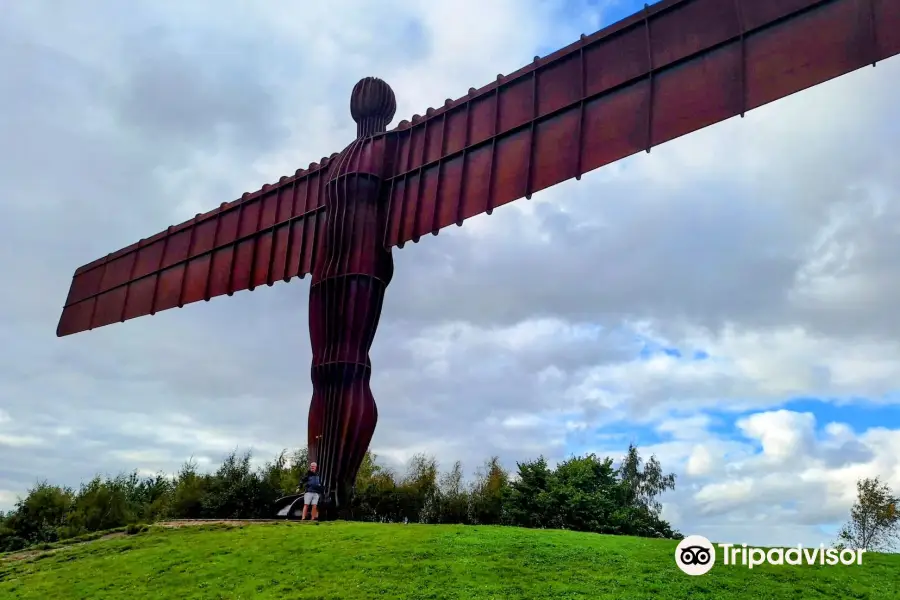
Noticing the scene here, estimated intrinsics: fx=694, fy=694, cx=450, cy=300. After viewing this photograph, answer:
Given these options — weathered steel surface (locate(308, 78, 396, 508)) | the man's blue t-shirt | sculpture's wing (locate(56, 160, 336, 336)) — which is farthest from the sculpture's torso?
sculpture's wing (locate(56, 160, 336, 336))

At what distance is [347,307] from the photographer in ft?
43.7

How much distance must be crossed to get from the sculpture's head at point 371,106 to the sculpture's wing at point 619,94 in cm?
95

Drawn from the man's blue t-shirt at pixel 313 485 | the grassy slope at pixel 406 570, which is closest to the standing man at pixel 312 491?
the man's blue t-shirt at pixel 313 485

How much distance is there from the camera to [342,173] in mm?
14320

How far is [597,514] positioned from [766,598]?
1134 centimetres

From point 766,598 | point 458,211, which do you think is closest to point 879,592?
point 766,598

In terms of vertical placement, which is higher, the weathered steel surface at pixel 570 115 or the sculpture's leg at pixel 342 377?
the weathered steel surface at pixel 570 115

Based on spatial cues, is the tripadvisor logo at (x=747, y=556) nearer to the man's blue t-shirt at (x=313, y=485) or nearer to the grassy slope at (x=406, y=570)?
the grassy slope at (x=406, y=570)

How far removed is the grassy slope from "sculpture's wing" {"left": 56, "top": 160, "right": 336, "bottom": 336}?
5973mm

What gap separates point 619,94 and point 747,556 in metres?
7.72

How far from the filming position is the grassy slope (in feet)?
30.0

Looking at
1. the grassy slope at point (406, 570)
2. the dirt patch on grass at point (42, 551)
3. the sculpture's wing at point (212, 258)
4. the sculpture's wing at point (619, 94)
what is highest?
the sculpture's wing at point (619, 94)

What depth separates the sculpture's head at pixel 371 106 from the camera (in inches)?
604

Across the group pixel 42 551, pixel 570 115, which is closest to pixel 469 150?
pixel 570 115
